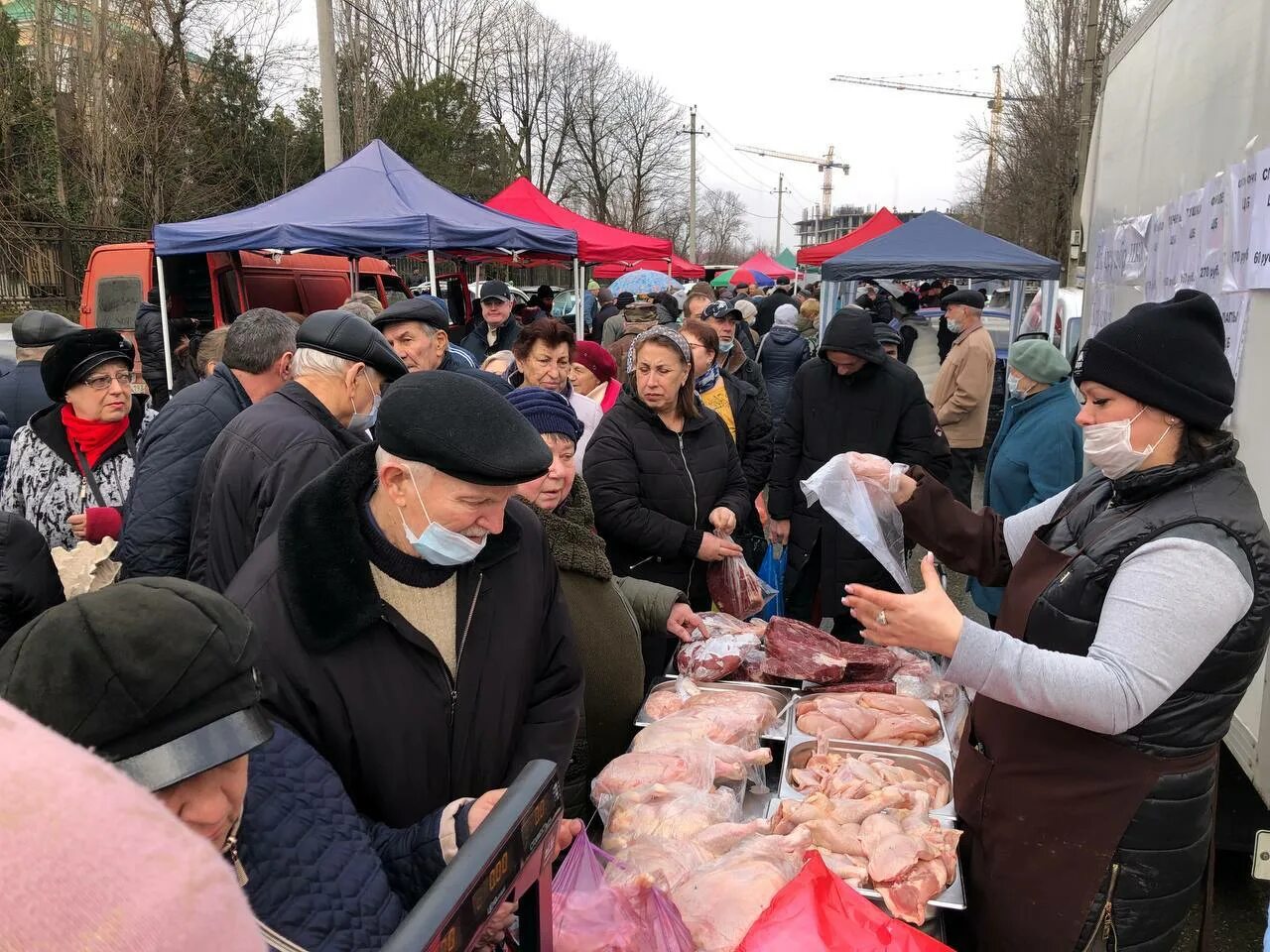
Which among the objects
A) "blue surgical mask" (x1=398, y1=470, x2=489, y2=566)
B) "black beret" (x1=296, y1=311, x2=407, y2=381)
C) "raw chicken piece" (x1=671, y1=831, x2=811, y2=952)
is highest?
"black beret" (x1=296, y1=311, x2=407, y2=381)

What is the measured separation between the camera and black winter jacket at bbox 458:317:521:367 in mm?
8798

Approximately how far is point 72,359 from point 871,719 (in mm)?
Result: 3314

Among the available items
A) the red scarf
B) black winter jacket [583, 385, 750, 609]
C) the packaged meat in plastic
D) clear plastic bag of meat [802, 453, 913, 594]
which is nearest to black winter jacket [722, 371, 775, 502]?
black winter jacket [583, 385, 750, 609]

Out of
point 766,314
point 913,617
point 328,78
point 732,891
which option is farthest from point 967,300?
point 328,78

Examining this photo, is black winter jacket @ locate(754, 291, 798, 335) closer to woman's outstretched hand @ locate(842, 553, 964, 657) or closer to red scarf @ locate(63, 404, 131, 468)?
red scarf @ locate(63, 404, 131, 468)

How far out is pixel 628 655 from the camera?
2.83 metres

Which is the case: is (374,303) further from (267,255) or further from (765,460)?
(267,255)

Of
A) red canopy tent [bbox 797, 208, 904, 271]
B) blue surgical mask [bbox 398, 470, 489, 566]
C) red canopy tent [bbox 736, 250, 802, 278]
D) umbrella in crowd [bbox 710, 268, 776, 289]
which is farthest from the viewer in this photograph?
red canopy tent [bbox 736, 250, 802, 278]

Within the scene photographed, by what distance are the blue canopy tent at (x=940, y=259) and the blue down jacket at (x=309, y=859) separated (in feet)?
32.2

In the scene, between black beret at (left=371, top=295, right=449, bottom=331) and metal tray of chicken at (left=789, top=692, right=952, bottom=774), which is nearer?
metal tray of chicken at (left=789, top=692, right=952, bottom=774)

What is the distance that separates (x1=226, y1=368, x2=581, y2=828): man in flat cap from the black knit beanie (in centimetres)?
137

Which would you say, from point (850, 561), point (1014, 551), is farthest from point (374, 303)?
point (1014, 551)

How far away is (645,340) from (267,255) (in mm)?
8767

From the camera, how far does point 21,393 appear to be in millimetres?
5105
